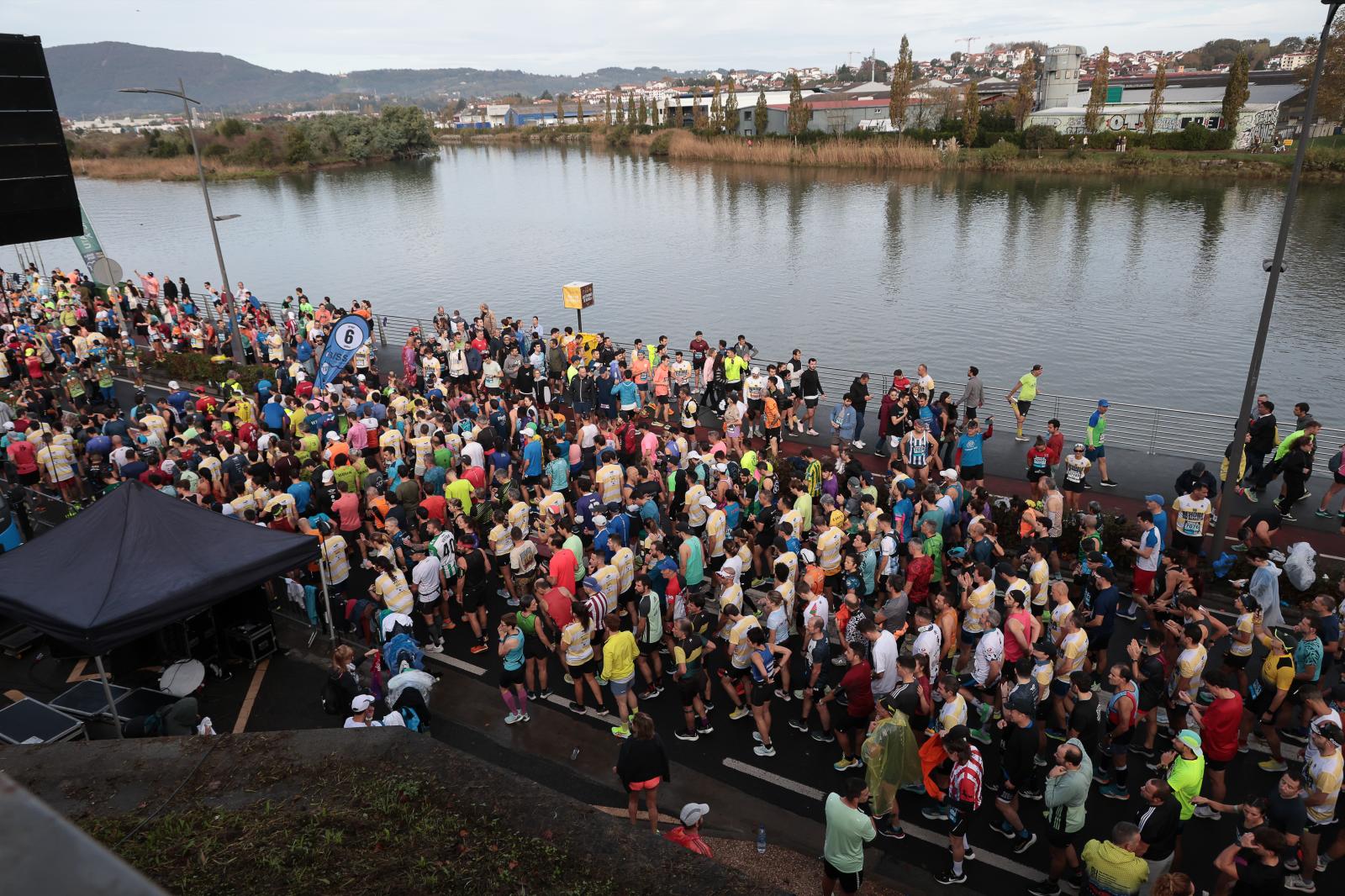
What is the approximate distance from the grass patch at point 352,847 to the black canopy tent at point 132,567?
9.35 feet

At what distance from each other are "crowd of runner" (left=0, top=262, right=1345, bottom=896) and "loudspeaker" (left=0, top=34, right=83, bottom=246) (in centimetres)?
402

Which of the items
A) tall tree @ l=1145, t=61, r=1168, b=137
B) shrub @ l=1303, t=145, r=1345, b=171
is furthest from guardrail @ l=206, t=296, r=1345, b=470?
tall tree @ l=1145, t=61, r=1168, b=137

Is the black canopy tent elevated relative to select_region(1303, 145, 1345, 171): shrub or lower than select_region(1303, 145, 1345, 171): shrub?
lower

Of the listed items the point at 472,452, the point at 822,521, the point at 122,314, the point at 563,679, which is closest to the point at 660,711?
the point at 563,679

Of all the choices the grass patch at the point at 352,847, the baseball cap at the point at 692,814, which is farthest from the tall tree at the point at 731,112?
the grass patch at the point at 352,847

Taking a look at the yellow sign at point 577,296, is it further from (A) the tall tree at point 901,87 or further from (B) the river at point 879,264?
(A) the tall tree at point 901,87

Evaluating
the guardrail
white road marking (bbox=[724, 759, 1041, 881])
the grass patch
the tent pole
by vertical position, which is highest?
the grass patch

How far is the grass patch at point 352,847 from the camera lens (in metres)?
4.97

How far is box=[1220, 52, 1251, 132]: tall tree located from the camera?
203 ft

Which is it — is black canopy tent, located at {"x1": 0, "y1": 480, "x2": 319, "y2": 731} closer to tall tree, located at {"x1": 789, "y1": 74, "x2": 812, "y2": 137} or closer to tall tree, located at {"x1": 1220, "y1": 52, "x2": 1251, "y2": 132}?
tall tree, located at {"x1": 1220, "y1": 52, "x2": 1251, "y2": 132}

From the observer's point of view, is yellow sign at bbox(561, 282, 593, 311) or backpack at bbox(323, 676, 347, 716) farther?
yellow sign at bbox(561, 282, 593, 311)

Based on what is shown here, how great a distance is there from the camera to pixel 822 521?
11.2 metres

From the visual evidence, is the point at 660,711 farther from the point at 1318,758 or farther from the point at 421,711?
the point at 1318,758

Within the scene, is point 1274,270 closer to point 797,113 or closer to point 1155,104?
point 1155,104
